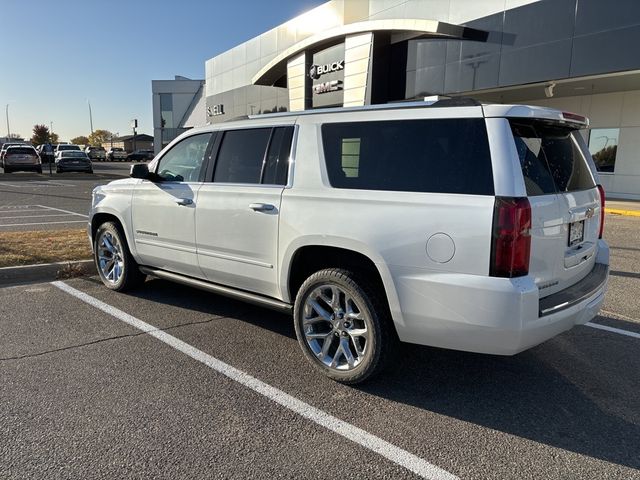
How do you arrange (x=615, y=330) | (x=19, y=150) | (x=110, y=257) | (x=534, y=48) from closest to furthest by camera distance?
(x=615, y=330) → (x=110, y=257) → (x=534, y=48) → (x=19, y=150)

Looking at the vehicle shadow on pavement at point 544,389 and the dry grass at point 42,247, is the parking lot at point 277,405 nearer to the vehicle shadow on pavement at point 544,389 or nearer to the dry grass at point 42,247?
the vehicle shadow on pavement at point 544,389

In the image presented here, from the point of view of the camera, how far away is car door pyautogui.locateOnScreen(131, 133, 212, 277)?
15.0 feet

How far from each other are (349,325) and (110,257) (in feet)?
11.6

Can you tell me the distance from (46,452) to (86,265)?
416 cm

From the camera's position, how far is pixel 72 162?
29.3m

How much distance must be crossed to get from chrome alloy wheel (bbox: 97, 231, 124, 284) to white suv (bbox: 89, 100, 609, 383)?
55.4 inches

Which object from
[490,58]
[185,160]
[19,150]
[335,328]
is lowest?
[335,328]

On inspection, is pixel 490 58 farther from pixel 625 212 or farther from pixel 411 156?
pixel 411 156

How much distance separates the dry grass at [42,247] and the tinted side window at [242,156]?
3.34 meters

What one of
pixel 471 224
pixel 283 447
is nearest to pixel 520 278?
pixel 471 224

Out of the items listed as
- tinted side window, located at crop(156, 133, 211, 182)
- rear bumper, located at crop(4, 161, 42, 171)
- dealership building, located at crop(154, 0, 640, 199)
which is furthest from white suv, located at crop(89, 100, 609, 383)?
rear bumper, located at crop(4, 161, 42, 171)

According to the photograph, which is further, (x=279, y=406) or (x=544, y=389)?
(x=544, y=389)

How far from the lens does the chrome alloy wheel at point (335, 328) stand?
3434mm

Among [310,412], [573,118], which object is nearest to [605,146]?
[573,118]
